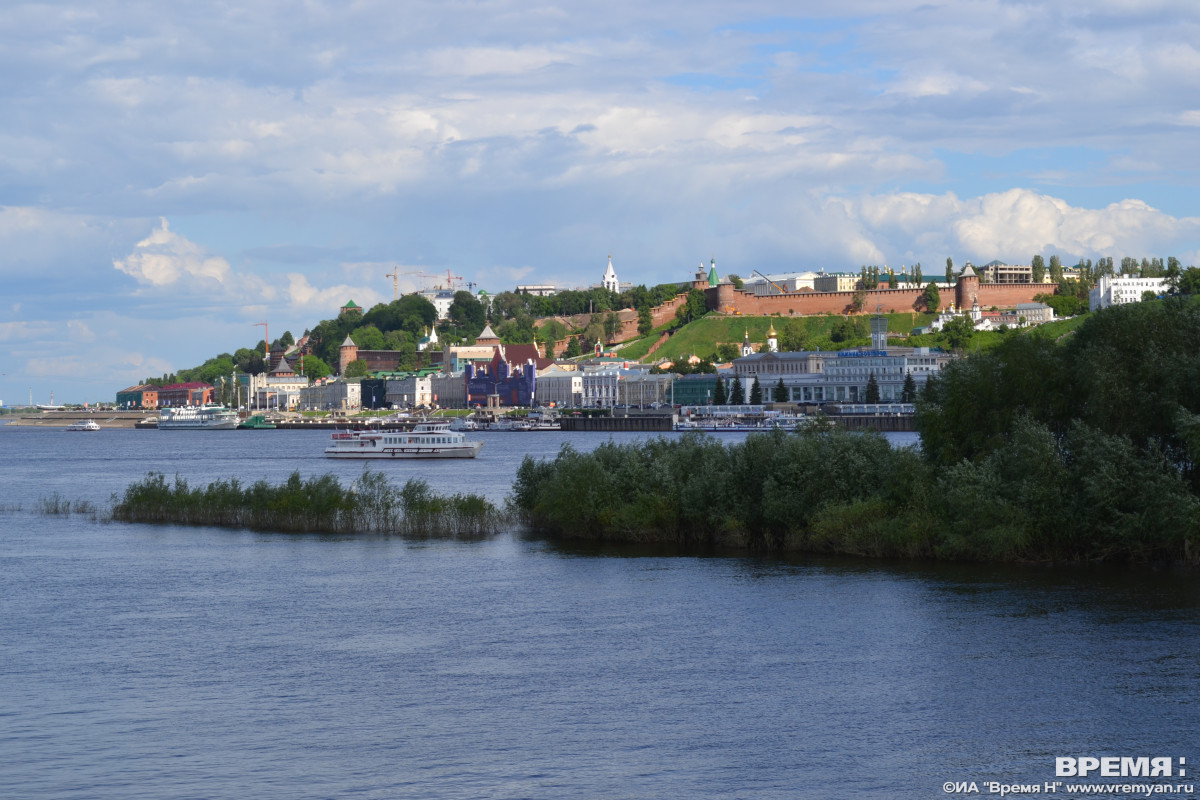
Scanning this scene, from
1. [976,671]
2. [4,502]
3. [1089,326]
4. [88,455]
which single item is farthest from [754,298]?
[976,671]

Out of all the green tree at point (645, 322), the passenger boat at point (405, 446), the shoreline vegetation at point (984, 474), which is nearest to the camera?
the shoreline vegetation at point (984, 474)

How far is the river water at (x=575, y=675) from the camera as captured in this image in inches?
522

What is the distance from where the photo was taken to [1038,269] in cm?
14425

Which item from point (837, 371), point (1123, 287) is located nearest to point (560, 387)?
point (837, 371)

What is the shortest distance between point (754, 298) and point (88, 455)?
8866cm

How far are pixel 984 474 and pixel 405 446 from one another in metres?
50.4

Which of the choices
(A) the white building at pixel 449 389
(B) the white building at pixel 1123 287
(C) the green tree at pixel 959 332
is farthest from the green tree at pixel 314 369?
(B) the white building at pixel 1123 287

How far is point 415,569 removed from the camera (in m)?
26.4

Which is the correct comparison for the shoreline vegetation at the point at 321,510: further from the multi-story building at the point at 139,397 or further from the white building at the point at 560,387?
the multi-story building at the point at 139,397

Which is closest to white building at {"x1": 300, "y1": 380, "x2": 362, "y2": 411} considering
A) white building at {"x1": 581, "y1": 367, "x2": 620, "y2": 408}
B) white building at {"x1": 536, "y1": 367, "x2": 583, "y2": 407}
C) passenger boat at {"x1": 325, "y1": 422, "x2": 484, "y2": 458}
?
white building at {"x1": 536, "y1": 367, "x2": 583, "y2": 407}

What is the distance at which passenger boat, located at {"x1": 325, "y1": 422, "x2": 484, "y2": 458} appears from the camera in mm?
70938

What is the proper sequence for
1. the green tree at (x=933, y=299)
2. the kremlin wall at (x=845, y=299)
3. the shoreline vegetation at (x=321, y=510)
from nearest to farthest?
1. the shoreline vegetation at (x=321, y=510)
2. the kremlin wall at (x=845, y=299)
3. the green tree at (x=933, y=299)

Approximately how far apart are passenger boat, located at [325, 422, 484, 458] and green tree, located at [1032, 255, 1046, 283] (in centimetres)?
9090

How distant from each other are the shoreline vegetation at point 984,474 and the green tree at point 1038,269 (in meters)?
121
